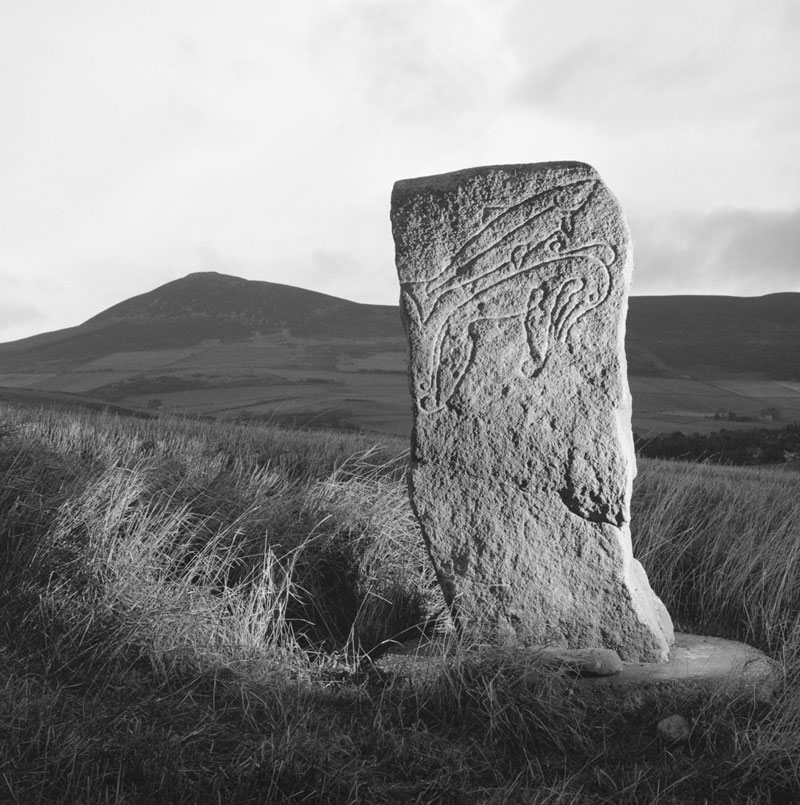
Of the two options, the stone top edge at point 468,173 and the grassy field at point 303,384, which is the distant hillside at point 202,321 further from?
the stone top edge at point 468,173

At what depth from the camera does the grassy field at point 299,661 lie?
310 cm

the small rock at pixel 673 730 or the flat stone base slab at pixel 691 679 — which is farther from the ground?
the flat stone base slab at pixel 691 679

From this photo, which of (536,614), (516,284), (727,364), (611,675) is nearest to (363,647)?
(536,614)

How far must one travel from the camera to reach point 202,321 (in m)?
62.4

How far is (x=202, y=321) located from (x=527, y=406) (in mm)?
60470

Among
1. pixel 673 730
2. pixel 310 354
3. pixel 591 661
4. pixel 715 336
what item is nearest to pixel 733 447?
pixel 591 661

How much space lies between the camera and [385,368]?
4509cm

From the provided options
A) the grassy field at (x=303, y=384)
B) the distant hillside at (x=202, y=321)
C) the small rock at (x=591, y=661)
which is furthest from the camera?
the distant hillside at (x=202, y=321)

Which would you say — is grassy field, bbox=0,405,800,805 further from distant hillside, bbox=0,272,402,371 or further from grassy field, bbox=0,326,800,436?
distant hillside, bbox=0,272,402,371

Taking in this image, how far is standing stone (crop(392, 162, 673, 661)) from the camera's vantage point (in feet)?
13.2

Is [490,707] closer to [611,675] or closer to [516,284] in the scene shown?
[611,675]

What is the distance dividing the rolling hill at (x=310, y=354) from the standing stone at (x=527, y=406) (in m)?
16.8

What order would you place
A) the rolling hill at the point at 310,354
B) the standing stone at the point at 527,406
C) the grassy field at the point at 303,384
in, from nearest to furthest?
the standing stone at the point at 527,406
the grassy field at the point at 303,384
the rolling hill at the point at 310,354

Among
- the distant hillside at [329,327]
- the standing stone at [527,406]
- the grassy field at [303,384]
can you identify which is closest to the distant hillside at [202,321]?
the distant hillside at [329,327]
